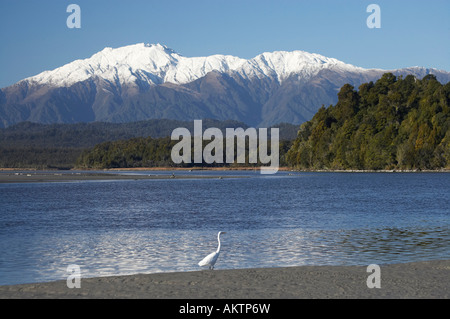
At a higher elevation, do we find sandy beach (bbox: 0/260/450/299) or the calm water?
sandy beach (bbox: 0/260/450/299)

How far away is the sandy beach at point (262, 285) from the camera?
2062 cm

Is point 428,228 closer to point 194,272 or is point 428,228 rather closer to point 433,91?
point 194,272

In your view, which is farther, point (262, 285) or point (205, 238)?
point (205, 238)

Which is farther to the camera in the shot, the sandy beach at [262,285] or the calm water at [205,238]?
the calm water at [205,238]

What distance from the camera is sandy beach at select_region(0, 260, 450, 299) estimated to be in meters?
20.6

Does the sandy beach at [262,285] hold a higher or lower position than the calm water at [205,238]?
higher

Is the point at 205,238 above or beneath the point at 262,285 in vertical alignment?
beneath

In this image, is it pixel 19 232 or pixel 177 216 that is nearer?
pixel 19 232

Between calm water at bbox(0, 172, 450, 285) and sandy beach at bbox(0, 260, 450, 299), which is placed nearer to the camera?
sandy beach at bbox(0, 260, 450, 299)

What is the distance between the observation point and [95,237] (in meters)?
40.6

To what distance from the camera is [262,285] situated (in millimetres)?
22375
